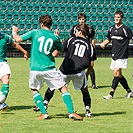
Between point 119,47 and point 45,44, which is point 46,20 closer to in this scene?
point 45,44

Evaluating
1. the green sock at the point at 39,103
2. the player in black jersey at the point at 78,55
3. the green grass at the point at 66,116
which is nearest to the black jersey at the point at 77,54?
the player in black jersey at the point at 78,55

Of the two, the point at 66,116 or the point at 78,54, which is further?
the point at 66,116

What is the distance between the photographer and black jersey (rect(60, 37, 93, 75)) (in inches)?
275

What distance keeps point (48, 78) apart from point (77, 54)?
23.9 inches

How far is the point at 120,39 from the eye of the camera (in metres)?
9.84

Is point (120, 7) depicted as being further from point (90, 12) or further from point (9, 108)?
point (9, 108)

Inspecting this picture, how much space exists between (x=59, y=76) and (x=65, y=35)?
17493 mm

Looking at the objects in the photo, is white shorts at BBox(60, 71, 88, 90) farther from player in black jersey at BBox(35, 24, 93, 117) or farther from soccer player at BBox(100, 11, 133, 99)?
soccer player at BBox(100, 11, 133, 99)

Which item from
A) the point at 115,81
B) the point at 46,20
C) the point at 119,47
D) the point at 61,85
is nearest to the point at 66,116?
the point at 61,85

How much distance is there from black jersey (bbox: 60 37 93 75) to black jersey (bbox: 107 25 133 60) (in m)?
2.85

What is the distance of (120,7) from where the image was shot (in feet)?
88.2

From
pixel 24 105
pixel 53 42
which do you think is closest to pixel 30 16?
pixel 24 105

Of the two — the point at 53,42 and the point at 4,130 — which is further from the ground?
the point at 53,42

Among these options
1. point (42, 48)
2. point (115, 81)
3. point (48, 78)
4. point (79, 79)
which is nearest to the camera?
point (42, 48)
